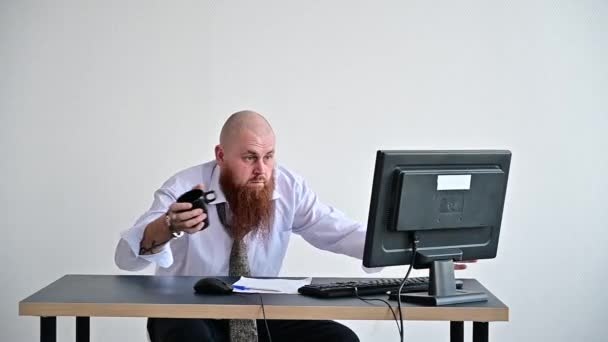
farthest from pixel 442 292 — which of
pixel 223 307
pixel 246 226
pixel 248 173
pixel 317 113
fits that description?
pixel 317 113

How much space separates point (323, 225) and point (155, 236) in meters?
0.82

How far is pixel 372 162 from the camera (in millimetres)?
4402

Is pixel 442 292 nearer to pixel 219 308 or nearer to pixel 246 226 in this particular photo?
pixel 219 308

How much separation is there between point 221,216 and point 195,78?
1375mm

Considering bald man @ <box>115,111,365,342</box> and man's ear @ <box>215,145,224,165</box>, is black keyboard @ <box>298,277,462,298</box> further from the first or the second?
man's ear @ <box>215,145,224,165</box>

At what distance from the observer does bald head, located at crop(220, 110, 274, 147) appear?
127 inches

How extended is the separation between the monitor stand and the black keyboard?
0.28ft

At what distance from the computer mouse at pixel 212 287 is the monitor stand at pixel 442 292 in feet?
1.72

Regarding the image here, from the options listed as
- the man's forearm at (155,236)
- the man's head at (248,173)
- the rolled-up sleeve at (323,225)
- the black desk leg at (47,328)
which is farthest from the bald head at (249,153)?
the black desk leg at (47,328)

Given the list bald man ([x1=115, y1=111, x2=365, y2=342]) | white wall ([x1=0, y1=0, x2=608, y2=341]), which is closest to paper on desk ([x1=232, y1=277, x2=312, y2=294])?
bald man ([x1=115, y1=111, x2=365, y2=342])

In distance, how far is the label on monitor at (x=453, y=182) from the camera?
2.39 meters

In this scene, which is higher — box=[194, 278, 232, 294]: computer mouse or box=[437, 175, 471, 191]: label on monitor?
box=[437, 175, 471, 191]: label on monitor

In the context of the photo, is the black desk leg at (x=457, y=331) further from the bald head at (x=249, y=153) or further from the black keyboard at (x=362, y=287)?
the bald head at (x=249, y=153)

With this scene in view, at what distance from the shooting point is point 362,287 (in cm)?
A: 248
